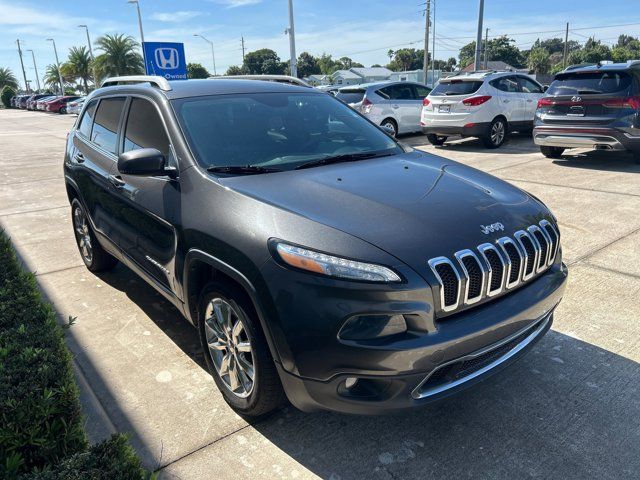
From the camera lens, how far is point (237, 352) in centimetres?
259

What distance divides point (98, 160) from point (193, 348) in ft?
5.62

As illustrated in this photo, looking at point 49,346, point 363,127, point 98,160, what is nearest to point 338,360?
point 49,346

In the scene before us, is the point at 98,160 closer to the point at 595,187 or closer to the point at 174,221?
the point at 174,221

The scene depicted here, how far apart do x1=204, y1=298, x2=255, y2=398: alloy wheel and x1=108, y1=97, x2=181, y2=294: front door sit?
42 cm

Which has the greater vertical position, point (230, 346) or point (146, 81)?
point (146, 81)

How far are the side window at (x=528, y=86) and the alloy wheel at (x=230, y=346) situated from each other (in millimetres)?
11225

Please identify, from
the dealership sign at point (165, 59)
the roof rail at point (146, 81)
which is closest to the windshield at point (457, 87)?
the dealership sign at point (165, 59)

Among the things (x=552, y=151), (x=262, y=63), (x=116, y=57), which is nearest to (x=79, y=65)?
(x=116, y=57)

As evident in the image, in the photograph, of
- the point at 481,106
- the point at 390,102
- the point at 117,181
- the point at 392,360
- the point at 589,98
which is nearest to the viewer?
the point at 392,360

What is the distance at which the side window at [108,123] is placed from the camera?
3.84 m

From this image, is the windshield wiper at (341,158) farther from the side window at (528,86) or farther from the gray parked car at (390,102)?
the side window at (528,86)

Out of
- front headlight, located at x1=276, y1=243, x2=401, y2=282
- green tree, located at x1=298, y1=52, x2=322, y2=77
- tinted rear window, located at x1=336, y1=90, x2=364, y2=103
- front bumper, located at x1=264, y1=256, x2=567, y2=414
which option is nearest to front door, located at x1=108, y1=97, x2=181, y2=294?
front headlight, located at x1=276, y1=243, x2=401, y2=282

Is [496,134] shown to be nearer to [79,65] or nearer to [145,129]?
[145,129]

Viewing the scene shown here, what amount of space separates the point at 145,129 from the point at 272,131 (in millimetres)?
843
